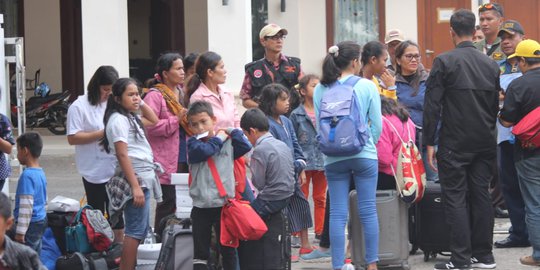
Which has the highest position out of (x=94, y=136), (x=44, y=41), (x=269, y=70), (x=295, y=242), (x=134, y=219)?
(x=44, y=41)

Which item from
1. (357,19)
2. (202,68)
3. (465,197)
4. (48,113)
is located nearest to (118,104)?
(202,68)

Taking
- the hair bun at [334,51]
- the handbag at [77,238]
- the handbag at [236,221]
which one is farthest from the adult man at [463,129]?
the handbag at [77,238]

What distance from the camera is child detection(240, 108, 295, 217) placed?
7.99 m

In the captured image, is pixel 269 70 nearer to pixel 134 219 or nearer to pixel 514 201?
pixel 514 201

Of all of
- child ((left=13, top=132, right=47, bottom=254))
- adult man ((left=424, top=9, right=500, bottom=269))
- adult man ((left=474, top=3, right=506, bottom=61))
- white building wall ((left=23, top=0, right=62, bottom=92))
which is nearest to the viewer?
child ((left=13, top=132, right=47, bottom=254))

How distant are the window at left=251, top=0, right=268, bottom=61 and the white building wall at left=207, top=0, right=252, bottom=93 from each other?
2.91 m

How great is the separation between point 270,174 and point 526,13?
521 inches

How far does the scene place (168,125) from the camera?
905 cm

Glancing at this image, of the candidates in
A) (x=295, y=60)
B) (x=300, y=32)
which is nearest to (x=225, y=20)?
(x=300, y=32)

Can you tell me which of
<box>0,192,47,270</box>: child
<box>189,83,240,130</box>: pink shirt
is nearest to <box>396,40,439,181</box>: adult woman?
<box>189,83,240,130</box>: pink shirt

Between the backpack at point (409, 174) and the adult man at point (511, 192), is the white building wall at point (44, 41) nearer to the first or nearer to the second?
the adult man at point (511, 192)

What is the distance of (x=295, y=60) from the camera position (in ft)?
34.6

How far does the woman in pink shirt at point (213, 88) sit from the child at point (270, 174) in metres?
0.77

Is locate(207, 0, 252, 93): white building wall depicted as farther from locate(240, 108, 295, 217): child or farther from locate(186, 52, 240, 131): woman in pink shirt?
locate(240, 108, 295, 217): child
